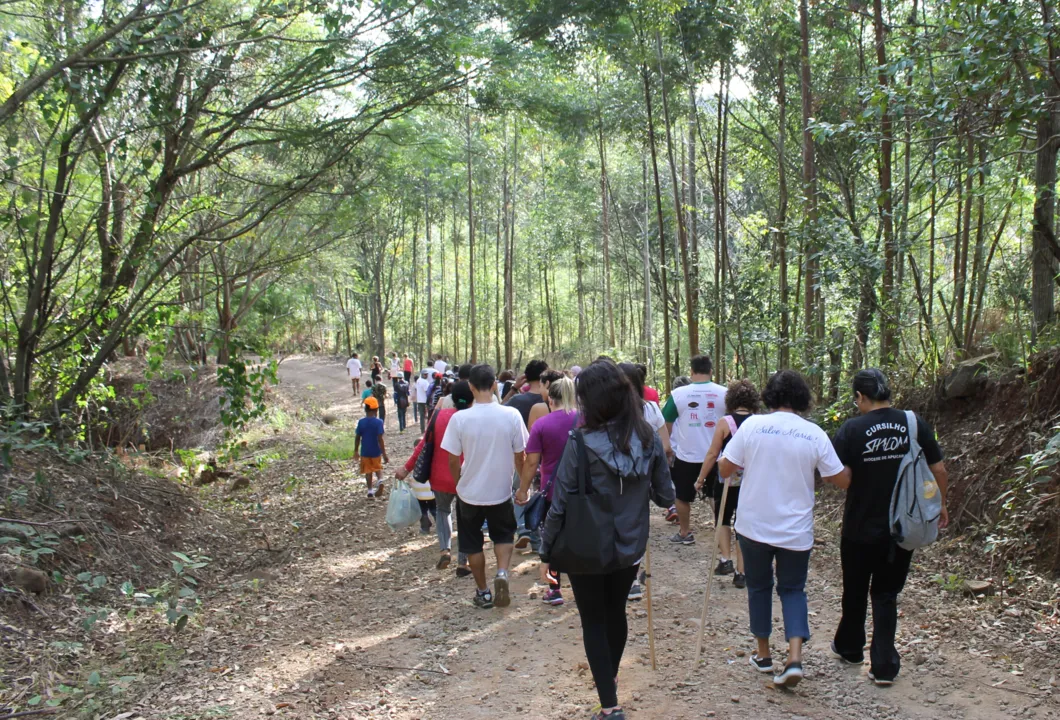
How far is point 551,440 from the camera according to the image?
5.46m

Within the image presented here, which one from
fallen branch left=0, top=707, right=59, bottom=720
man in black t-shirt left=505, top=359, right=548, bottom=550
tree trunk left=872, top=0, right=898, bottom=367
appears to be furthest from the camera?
tree trunk left=872, top=0, right=898, bottom=367

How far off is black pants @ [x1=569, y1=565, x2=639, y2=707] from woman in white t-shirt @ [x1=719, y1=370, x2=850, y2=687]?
2.83 ft

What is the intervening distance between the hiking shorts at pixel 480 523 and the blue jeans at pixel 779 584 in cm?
197

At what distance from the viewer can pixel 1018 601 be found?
4.98 meters

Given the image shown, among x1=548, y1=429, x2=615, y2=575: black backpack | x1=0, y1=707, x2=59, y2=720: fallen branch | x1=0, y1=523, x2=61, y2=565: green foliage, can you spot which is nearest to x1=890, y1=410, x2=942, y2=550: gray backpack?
x1=548, y1=429, x2=615, y2=575: black backpack

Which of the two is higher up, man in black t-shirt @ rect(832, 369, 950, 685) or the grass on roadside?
man in black t-shirt @ rect(832, 369, 950, 685)

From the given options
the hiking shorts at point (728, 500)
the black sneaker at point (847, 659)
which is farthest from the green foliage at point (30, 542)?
the black sneaker at point (847, 659)

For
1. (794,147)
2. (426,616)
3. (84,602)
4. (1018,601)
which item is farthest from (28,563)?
(794,147)

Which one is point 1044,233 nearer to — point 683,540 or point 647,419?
point 647,419

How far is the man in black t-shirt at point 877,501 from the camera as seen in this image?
13.0 feet

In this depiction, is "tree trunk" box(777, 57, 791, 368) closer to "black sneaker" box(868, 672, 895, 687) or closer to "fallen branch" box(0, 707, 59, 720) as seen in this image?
"black sneaker" box(868, 672, 895, 687)

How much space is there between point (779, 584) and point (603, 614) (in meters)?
1.09

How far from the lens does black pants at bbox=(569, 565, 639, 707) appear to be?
3.55 meters

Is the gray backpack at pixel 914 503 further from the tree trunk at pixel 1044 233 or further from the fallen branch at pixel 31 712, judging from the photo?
the fallen branch at pixel 31 712
